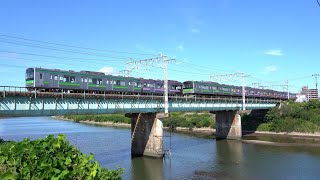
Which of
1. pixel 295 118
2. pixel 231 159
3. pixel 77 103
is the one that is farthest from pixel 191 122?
pixel 77 103

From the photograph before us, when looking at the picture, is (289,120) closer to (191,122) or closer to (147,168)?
(191,122)

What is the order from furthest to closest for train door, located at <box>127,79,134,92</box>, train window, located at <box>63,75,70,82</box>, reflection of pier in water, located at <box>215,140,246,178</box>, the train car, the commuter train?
1. train door, located at <box>127,79,134,92</box>
2. train window, located at <box>63,75,70,82</box>
3. the commuter train
4. the train car
5. reflection of pier in water, located at <box>215,140,246,178</box>

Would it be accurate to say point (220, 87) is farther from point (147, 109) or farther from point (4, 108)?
point (4, 108)

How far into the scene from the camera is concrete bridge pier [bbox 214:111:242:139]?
69500 mm

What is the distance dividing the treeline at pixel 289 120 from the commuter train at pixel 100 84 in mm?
20087

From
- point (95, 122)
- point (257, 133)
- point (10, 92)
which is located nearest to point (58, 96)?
point (10, 92)

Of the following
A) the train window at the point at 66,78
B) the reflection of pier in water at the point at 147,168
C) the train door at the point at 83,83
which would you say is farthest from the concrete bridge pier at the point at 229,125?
the train window at the point at 66,78

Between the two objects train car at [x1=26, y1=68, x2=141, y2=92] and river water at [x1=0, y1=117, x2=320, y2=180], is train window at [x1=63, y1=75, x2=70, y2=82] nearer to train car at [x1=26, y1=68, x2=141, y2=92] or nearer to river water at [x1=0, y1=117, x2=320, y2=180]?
train car at [x1=26, y1=68, x2=141, y2=92]

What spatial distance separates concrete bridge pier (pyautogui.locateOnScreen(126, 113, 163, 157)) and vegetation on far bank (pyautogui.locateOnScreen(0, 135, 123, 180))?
120 ft

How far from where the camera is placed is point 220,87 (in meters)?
72.5

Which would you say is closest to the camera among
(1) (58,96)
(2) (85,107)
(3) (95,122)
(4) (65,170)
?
(4) (65,170)

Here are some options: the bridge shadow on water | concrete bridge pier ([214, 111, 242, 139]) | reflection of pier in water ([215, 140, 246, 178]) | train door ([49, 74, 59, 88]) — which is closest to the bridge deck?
train door ([49, 74, 59, 88])

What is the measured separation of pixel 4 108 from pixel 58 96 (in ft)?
18.1

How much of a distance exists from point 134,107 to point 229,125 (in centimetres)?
3371
